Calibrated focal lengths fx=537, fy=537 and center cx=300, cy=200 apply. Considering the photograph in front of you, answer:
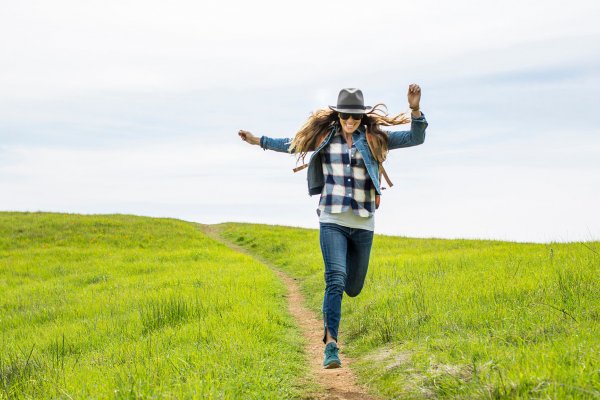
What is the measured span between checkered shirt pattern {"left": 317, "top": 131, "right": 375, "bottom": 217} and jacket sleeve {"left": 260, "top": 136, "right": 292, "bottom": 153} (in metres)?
0.62

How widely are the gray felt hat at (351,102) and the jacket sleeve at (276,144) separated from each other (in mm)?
863

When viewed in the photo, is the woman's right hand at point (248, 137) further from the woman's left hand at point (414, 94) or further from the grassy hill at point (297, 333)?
the grassy hill at point (297, 333)

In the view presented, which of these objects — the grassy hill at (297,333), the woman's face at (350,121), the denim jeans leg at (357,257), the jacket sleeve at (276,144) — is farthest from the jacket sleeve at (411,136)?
the grassy hill at (297,333)

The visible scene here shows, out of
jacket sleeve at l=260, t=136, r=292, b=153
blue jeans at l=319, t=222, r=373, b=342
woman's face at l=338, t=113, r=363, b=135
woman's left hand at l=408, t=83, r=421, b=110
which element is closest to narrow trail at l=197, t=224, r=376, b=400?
blue jeans at l=319, t=222, r=373, b=342

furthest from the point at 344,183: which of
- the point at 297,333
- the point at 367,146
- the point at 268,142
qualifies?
the point at 297,333

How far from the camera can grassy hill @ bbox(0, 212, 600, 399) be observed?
511cm

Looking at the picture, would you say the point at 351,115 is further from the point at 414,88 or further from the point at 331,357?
the point at 331,357

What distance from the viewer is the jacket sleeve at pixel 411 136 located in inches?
248

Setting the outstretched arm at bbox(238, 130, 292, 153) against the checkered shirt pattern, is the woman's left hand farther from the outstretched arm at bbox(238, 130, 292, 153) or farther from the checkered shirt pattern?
the outstretched arm at bbox(238, 130, 292, 153)

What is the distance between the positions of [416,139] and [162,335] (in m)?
5.00

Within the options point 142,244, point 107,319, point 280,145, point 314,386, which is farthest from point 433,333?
point 142,244

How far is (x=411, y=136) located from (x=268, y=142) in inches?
72.9

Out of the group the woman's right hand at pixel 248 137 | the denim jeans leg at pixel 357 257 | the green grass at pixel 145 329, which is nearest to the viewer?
the green grass at pixel 145 329

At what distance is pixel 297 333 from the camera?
9617 mm
